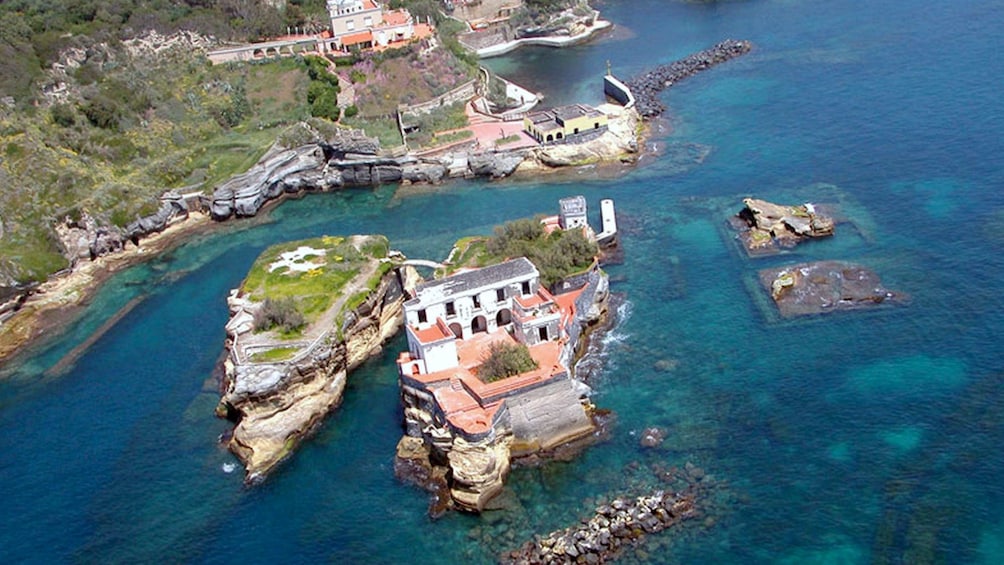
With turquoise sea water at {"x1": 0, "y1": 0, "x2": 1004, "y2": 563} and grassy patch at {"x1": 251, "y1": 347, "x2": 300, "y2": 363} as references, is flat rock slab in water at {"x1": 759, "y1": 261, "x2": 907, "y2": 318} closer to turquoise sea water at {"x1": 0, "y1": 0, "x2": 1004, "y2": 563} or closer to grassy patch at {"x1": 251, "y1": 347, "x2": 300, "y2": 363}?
turquoise sea water at {"x1": 0, "y1": 0, "x2": 1004, "y2": 563}

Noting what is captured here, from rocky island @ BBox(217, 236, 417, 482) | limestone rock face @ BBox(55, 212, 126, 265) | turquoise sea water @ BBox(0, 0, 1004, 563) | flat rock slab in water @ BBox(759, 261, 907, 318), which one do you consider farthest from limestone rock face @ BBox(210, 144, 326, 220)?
flat rock slab in water @ BBox(759, 261, 907, 318)

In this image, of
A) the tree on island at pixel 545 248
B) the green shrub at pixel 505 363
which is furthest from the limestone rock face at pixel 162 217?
the green shrub at pixel 505 363

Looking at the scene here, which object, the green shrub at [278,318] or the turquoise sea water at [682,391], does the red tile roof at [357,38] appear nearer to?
the turquoise sea water at [682,391]

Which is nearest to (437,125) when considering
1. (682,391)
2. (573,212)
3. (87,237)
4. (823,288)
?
(573,212)

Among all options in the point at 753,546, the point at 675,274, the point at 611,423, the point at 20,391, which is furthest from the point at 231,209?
the point at 753,546

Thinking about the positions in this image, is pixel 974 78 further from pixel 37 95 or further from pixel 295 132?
pixel 37 95
